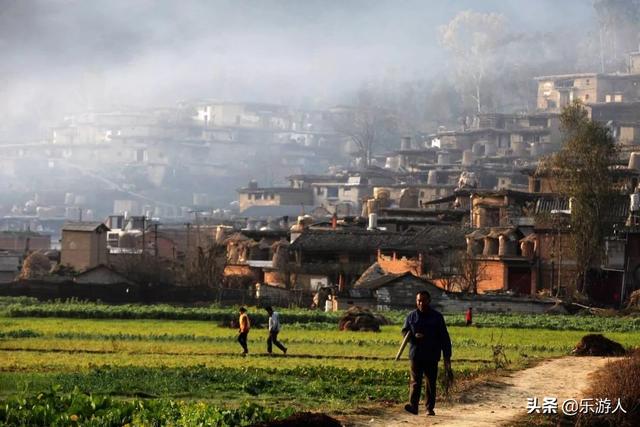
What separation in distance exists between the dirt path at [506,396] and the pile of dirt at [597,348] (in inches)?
41.3

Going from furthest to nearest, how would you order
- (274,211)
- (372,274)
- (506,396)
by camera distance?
(274,211)
(372,274)
(506,396)

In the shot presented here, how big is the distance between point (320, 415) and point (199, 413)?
1.20 m

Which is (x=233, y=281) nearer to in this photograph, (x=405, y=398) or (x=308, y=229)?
(x=308, y=229)

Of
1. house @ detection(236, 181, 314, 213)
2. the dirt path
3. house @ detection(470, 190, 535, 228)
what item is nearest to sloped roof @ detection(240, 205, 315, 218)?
house @ detection(236, 181, 314, 213)

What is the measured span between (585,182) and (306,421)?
134 feet

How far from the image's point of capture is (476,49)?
191625 mm

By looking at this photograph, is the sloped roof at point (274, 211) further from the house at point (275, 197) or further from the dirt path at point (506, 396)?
the dirt path at point (506, 396)

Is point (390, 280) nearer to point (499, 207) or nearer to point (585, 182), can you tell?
point (585, 182)

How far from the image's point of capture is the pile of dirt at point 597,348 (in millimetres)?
27406

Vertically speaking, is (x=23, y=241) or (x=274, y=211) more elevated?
(x=274, y=211)

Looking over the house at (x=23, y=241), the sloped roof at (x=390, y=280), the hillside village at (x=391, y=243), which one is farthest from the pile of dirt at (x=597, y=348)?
the house at (x=23, y=241)

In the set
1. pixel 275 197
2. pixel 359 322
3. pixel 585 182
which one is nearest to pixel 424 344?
pixel 359 322

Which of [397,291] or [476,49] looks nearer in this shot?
[397,291]

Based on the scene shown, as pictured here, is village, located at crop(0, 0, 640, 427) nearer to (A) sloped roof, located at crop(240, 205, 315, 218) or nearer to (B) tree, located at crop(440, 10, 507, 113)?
(A) sloped roof, located at crop(240, 205, 315, 218)
